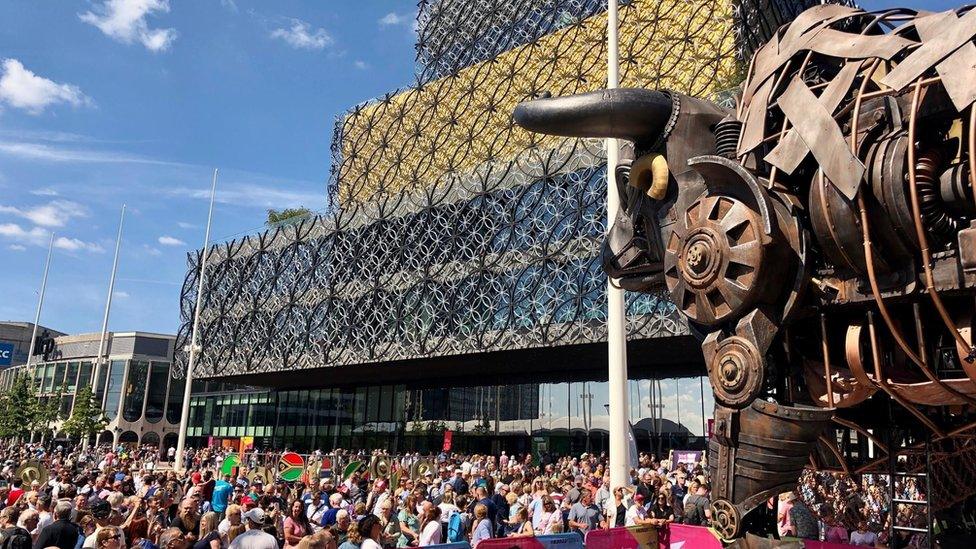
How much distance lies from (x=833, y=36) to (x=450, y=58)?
4070cm

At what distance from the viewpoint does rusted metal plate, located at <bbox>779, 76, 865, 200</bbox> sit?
5.68m

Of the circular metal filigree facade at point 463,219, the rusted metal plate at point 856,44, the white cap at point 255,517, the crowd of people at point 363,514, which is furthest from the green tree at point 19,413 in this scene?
the rusted metal plate at point 856,44

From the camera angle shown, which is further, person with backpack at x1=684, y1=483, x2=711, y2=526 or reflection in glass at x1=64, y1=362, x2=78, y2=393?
reflection in glass at x1=64, y1=362, x2=78, y2=393

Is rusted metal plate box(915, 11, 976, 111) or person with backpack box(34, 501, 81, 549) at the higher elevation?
rusted metal plate box(915, 11, 976, 111)

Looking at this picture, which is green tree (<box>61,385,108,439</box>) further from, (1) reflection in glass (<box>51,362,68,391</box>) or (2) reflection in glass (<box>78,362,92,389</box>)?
(1) reflection in glass (<box>51,362,68,391</box>)

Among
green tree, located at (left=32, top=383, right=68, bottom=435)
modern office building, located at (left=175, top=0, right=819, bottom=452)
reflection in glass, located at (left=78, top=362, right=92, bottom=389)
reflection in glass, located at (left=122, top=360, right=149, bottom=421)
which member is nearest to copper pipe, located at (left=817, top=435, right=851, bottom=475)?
modern office building, located at (left=175, top=0, right=819, bottom=452)

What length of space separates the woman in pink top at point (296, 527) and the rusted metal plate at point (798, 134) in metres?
6.23

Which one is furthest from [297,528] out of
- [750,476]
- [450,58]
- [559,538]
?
[450,58]

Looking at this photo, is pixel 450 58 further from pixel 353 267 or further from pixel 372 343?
pixel 372 343

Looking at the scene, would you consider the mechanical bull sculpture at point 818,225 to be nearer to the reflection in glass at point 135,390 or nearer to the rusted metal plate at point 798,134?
the rusted metal plate at point 798,134

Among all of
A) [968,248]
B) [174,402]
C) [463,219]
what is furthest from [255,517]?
[174,402]

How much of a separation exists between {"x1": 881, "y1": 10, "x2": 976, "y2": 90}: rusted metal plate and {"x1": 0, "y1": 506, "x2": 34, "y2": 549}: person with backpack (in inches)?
335

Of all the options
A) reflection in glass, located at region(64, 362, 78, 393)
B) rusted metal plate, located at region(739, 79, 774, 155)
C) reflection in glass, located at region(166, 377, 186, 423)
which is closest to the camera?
rusted metal plate, located at region(739, 79, 774, 155)

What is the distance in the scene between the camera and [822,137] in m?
5.92
